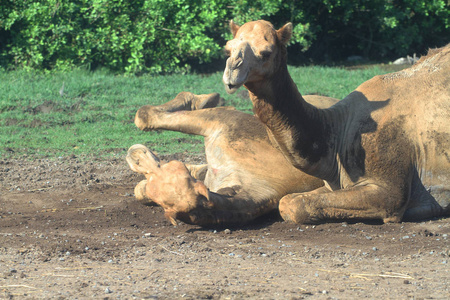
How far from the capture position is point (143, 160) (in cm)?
535

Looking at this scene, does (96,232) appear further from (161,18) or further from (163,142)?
(161,18)

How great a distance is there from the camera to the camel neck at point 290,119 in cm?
493

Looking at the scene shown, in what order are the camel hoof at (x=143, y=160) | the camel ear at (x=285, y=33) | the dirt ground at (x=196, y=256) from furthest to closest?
the camel hoof at (x=143, y=160) < the camel ear at (x=285, y=33) < the dirt ground at (x=196, y=256)

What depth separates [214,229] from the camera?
219 inches

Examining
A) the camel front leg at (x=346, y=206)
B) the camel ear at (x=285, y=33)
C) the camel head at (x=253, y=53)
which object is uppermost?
the camel ear at (x=285, y=33)

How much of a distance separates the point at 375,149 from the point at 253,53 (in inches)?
58.8

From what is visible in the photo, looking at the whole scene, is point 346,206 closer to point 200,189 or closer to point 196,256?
point 200,189

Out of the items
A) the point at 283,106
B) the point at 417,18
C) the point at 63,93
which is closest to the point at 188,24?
the point at 63,93

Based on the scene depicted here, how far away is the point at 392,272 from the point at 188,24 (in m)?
10.4

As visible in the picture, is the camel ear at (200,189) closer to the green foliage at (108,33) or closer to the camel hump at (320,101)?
the camel hump at (320,101)

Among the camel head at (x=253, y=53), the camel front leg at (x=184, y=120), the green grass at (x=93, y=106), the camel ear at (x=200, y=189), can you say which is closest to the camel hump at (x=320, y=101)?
the camel front leg at (x=184, y=120)

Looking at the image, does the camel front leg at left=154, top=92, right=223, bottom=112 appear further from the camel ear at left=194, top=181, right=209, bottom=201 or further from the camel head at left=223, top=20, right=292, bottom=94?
the camel head at left=223, top=20, right=292, bottom=94

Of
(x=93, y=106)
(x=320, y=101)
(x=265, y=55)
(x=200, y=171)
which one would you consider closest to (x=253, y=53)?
(x=265, y=55)

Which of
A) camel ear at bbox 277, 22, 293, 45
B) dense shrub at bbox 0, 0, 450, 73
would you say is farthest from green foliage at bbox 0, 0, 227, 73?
camel ear at bbox 277, 22, 293, 45
